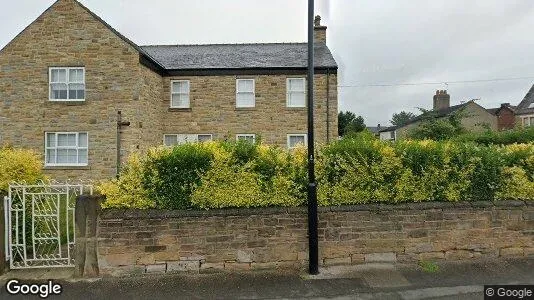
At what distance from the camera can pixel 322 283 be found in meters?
4.52

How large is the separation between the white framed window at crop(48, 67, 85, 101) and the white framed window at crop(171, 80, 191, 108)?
4286 mm

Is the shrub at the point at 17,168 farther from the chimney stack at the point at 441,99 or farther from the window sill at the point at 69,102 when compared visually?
the chimney stack at the point at 441,99

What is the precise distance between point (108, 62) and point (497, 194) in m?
15.3

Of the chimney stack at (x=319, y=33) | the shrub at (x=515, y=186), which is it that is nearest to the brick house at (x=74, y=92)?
the chimney stack at (x=319, y=33)

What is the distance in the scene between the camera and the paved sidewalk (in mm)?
4223

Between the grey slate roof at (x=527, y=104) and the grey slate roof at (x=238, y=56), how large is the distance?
35.3 meters

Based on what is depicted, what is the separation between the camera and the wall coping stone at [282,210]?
470 centimetres

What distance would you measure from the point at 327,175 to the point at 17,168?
4901 millimetres

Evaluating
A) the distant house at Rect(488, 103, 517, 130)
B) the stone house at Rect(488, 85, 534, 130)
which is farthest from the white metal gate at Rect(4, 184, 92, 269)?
the distant house at Rect(488, 103, 517, 130)

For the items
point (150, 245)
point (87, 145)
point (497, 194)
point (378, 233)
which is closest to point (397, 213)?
point (378, 233)

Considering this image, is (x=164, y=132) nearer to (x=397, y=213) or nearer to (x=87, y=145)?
(x=87, y=145)

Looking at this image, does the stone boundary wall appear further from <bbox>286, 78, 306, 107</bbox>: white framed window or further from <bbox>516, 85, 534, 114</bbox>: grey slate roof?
<bbox>516, 85, 534, 114</bbox>: grey slate roof

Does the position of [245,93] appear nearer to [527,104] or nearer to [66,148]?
[66,148]

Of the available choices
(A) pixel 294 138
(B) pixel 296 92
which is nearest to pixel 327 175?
(A) pixel 294 138
